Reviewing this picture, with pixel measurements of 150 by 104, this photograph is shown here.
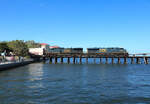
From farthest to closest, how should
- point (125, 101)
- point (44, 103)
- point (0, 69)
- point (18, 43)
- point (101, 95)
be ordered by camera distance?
point (18, 43) < point (0, 69) < point (101, 95) < point (125, 101) < point (44, 103)

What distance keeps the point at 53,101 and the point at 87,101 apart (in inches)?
135

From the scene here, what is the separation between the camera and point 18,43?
9150cm

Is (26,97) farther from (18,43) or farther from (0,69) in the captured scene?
(18,43)

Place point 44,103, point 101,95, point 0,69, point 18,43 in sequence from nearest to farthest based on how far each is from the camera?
point 44,103
point 101,95
point 0,69
point 18,43

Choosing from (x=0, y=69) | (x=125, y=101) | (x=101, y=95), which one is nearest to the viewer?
(x=125, y=101)

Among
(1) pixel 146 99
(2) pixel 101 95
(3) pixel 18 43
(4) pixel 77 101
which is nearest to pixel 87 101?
(4) pixel 77 101

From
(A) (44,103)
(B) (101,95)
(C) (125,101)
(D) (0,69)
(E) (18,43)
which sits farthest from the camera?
(E) (18,43)

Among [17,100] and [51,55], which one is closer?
[17,100]

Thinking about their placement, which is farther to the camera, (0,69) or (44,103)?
(0,69)

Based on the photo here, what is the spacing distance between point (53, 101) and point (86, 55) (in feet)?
244

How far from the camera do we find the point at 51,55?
93.6 m

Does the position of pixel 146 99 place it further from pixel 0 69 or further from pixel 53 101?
pixel 0 69

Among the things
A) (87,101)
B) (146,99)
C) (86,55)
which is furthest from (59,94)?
(86,55)

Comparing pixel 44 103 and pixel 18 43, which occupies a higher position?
pixel 18 43
